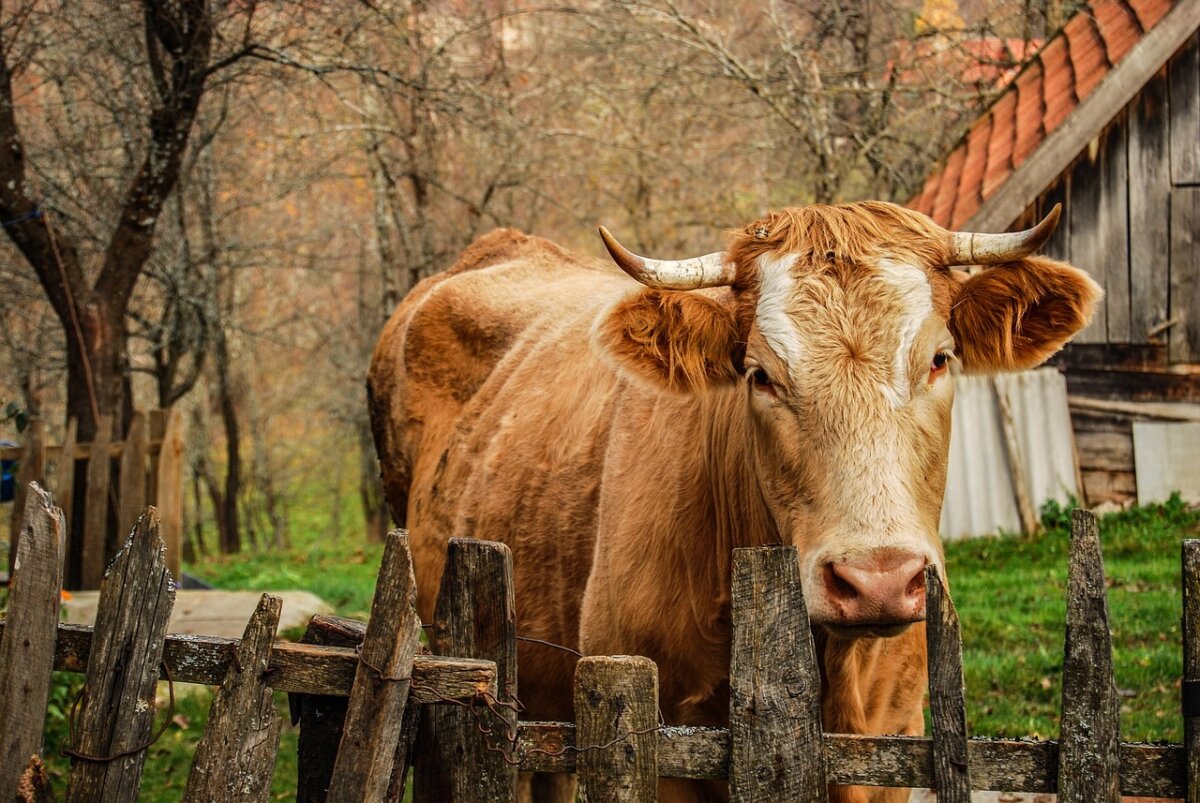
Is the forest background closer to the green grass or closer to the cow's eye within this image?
the green grass

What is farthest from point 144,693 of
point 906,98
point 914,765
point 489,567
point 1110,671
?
point 906,98

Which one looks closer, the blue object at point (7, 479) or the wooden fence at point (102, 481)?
the wooden fence at point (102, 481)

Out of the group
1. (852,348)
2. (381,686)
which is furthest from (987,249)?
(381,686)

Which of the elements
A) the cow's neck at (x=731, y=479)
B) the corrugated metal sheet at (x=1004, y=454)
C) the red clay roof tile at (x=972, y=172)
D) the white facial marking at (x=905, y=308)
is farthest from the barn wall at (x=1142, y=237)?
the white facial marking at (x=905, y=308)

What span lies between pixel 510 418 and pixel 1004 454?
6.74 metres

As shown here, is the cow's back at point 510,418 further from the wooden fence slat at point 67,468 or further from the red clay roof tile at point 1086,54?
the red clay roof tile at point 1086,54

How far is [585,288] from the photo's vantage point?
5.86m

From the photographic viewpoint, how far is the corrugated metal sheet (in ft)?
34.3

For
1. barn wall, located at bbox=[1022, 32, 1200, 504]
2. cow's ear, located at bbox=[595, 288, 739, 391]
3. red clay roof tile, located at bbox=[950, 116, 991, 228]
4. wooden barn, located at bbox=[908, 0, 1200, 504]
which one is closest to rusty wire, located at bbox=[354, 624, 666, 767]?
cow's ear, located at bbox=[595, 288, 739, 391]

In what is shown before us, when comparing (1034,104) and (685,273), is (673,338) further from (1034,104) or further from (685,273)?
(1034,104)

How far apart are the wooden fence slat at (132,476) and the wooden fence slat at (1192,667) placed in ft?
29.8

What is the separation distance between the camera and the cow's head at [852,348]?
2.60 meters

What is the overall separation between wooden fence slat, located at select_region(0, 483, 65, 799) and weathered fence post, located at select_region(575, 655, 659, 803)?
130cm

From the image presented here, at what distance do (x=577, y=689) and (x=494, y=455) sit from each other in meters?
2.73
